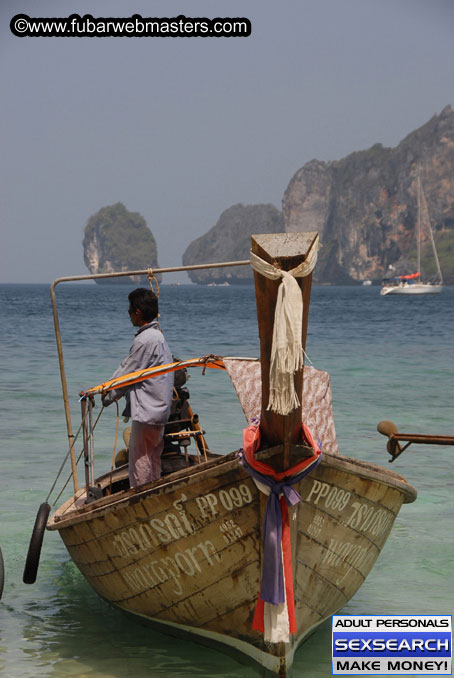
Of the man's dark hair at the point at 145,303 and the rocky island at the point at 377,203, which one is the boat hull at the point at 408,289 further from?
the man's dark hair at the point at 145,303

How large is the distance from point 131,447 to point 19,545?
2.82 meters

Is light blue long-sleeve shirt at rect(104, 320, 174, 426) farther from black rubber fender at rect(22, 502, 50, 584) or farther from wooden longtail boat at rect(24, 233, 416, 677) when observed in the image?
black rubber fender at rect(22, 502, 50, 584)

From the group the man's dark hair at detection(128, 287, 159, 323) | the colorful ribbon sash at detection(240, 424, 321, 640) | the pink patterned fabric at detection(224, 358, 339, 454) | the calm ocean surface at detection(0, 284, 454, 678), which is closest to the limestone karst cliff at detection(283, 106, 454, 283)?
the calm ocean surface at detection(0, 284, 454, 678)

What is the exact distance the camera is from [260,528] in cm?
520

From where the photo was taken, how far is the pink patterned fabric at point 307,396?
631 cm

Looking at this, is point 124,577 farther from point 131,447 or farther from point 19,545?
point 19,545

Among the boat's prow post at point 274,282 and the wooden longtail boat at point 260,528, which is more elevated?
the boat's prow post at point 274,282

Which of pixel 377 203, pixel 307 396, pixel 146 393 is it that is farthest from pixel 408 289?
pixel 146 393

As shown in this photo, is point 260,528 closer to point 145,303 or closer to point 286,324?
point 286,324

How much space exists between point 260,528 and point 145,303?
175 cm

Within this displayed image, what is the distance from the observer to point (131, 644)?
6.25 m

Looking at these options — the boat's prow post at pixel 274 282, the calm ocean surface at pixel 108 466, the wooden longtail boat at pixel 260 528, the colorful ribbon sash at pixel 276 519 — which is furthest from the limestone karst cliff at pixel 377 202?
the boat's prow post at pixel 274 282

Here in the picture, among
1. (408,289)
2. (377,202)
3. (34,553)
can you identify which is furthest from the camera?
(377,202)

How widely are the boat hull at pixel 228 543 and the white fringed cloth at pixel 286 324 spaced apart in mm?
790
